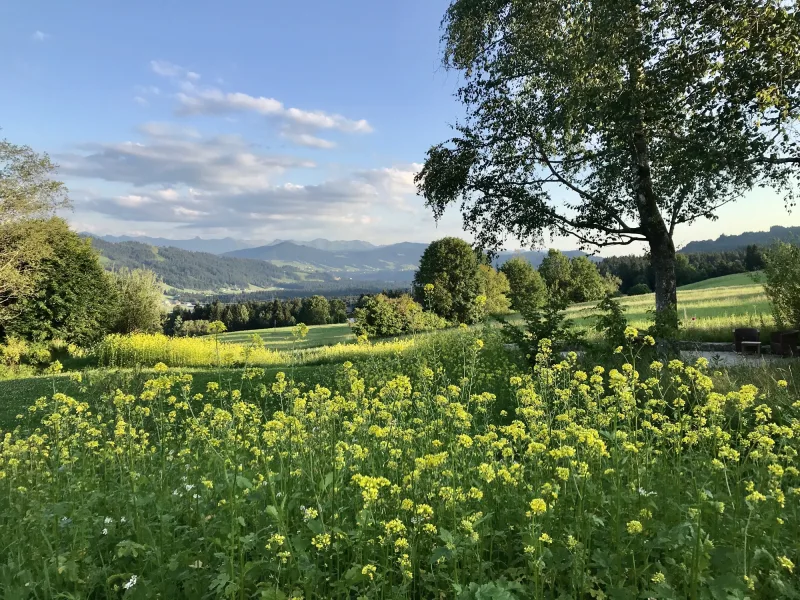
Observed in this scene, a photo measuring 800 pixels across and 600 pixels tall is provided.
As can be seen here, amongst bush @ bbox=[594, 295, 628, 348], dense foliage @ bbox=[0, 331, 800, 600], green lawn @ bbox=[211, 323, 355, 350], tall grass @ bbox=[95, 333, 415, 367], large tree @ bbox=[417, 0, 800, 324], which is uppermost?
large tree @ bbox=[417, 0, 800, 324]

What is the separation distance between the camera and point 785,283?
13547 mm

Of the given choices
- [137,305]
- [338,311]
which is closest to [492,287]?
[137,305]

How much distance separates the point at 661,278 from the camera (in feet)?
38.3

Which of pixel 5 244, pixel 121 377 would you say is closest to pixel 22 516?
pixel 121 377

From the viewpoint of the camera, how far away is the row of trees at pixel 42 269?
2584 centimetres

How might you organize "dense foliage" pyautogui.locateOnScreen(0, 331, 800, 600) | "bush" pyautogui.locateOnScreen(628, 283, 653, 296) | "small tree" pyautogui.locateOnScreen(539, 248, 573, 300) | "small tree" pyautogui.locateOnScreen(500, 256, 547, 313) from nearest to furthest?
"dense foliage" pyautogui.locateOnScreen(0, 331, 800, 600), "small tree" pyautogui.locateOnScreen(500, 256, 547, 313), "small tree" pyautogui.locateOnScreen(539, 248, 573, 300), "bush" pyautogui.locateOnScreen(628, 283, 653, 296)

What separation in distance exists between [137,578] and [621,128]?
412 inches

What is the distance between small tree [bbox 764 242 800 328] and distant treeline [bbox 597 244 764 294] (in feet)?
150

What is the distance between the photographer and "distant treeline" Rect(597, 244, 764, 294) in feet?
198

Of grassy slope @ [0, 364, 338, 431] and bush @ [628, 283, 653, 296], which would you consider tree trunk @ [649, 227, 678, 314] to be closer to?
grassy slope @ [0, 364, 338, 431]

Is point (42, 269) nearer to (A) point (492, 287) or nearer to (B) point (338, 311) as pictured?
(A) point (492, 287)

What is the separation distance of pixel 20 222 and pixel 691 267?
75.6 m

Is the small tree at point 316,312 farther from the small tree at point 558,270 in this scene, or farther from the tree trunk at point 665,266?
the tree trunk at point 665,266

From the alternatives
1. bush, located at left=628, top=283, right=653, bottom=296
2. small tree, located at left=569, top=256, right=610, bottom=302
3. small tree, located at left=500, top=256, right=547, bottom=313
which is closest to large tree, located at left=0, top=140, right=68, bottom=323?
small tree, located at left=500, top=256, right=547, bottom=313
